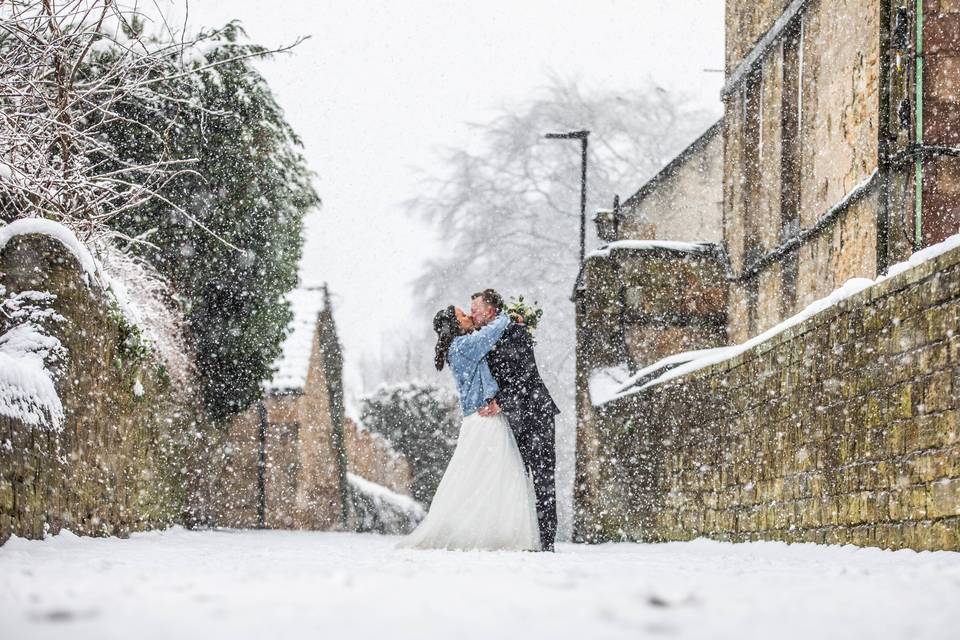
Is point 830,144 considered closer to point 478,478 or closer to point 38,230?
point 478,478

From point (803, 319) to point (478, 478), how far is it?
2.79 meters

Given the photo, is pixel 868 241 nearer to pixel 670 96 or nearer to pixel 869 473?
pixel 869 473

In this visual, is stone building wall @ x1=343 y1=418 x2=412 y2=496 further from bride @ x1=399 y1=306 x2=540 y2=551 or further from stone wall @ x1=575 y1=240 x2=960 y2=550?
bride @ x1=399 y1=306 x2=540 y2=551

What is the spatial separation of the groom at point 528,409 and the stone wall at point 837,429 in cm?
164

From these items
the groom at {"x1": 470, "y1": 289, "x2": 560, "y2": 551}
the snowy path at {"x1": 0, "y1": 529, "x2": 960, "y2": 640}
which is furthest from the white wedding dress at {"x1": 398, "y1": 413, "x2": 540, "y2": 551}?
the snowy path at {"x1": 0, "y1": 529, "x2": 960, "y2": 640}

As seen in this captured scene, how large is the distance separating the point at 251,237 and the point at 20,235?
37.5 feet

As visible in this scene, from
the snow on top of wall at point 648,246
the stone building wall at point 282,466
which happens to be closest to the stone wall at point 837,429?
the snow on top of wall at point 648,246

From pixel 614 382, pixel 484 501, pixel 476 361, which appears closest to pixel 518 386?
pixel 476 361

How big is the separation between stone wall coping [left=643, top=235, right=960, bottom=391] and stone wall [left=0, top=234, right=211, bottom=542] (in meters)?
5.14

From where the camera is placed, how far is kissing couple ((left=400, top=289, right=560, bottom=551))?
10.2 metres

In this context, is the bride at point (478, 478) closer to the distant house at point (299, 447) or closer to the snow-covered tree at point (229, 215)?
the snow-covered tree at point (229, 215)

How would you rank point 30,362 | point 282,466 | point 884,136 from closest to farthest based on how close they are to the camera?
1. point 30,362
2. point 884,136
3. point 282,466

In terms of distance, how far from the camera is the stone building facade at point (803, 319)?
25.0ft

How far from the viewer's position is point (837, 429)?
28.2ft
